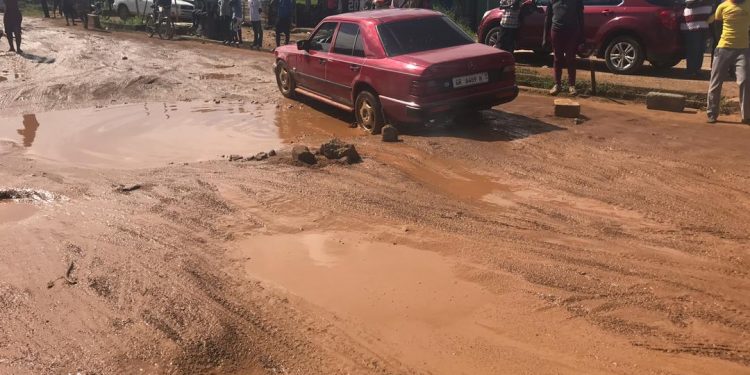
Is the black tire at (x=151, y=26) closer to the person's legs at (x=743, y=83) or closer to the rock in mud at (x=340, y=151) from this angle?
the rock in mud at (x=340, y=151)

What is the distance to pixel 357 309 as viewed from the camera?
3.93m

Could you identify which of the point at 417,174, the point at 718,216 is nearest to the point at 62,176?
the point at 417,174

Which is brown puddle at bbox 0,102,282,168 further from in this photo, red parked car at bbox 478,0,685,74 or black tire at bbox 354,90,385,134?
red parked car at bbox 478,0,685,74

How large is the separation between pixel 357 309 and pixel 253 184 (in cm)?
278

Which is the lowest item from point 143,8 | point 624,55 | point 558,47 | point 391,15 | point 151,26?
point 624,55

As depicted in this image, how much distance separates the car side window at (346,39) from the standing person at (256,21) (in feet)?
33.6

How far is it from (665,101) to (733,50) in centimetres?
129

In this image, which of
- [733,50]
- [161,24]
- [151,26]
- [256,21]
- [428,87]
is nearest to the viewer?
[428,87]

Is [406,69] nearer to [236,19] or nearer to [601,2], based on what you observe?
[601,2]

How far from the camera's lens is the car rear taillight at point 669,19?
10.7m

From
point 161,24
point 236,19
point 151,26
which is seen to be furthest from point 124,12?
point 236,19

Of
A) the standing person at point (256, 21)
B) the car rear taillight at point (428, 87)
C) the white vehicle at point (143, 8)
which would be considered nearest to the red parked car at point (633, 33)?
the car rear taillight at point (428, 87)

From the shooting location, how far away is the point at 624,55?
11477mm

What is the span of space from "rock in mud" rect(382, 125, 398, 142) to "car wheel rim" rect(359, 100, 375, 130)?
2.18 ft
